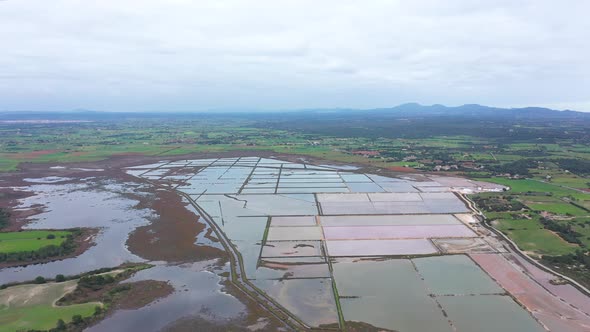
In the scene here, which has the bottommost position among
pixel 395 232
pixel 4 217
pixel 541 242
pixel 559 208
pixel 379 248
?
pixel 4 217

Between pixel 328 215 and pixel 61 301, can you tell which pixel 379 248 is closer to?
pixel 328 215

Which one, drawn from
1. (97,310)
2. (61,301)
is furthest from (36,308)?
(97,310)

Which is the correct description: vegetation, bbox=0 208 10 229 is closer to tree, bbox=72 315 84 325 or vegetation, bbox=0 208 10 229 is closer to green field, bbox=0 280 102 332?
green field, bbox=0 280 102 332

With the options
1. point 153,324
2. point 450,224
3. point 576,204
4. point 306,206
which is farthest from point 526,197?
point 153,324

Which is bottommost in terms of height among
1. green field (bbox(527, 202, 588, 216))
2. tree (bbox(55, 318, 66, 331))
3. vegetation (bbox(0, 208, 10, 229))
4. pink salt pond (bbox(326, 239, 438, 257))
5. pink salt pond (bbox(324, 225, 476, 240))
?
tree (bbox(55, 318, 66, 331))

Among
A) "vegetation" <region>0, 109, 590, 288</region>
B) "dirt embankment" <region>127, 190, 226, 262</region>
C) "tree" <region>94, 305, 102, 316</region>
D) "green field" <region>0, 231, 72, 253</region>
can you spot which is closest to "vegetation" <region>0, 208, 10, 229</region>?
"green field" <region>0, 231, 72, 253</region>

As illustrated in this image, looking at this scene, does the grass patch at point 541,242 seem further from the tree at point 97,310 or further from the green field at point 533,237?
the tree at point 97,310

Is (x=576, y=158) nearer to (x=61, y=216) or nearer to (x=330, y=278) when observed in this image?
(x=330, y=278)
